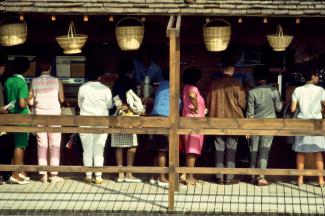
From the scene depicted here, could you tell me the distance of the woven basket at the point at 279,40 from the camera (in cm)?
1557

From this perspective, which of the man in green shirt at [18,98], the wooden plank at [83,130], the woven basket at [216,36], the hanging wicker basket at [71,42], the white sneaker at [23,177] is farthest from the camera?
the white sneaker at [23,177]

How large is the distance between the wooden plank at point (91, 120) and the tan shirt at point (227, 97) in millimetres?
1399

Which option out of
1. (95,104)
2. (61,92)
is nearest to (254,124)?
(95,104)

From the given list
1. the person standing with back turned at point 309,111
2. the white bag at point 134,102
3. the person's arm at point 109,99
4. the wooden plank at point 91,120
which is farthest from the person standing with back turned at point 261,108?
the person's arm at point 109,99

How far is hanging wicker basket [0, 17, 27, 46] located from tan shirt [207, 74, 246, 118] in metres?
2.85

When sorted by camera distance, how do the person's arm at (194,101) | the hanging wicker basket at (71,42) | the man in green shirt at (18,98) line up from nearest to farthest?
the hanging wicker basket at (71,42)
the person's arm at (194,101)
the man in green shirt at (18,98)

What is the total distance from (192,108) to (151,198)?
1.52 metres

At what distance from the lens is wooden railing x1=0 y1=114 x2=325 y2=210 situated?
14.7m

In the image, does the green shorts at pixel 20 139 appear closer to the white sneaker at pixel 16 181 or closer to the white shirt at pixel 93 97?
the white sneaker at pixel 16 181

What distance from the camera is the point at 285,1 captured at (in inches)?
599

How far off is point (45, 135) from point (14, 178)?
785mm

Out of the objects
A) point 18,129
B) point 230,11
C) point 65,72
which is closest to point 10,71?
point 65,72

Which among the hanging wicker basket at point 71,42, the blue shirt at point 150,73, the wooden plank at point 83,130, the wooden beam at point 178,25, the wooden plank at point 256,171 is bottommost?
the wooden plank at point 256,171

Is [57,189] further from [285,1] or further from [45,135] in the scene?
[285,1]
